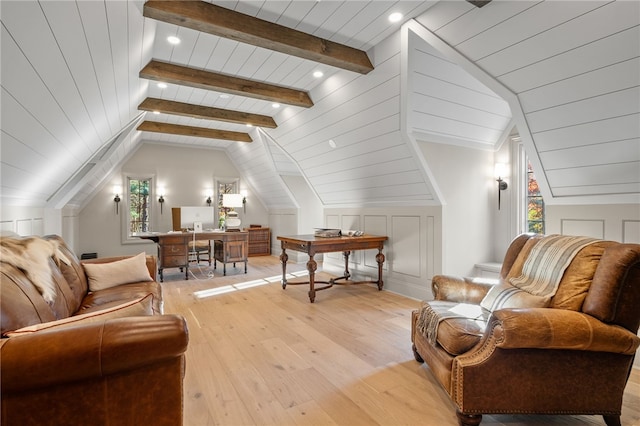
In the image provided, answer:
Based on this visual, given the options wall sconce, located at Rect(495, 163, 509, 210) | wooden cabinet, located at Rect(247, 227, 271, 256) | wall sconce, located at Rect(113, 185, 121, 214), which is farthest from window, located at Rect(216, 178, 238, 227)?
wall sconce, located at Rect(495, 163, 509, 210)

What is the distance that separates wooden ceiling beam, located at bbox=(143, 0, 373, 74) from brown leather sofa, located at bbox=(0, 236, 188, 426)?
199 cm

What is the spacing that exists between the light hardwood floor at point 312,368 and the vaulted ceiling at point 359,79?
1636 millimetres

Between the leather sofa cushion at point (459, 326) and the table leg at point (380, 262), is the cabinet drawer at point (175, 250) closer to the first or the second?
the table leg at point (380, 262)

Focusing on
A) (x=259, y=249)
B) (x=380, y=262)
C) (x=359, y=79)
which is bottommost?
(x=259, y=249)

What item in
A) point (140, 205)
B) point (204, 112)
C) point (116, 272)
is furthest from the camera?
point (140, 205)

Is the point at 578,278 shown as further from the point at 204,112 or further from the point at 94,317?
the point at 204,112

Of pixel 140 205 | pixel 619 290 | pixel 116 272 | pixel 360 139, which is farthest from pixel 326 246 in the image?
pixel 140 205

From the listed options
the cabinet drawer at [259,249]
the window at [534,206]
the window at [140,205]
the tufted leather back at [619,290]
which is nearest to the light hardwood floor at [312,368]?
the tufted leather back at [619,290]

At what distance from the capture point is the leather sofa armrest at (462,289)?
222 cm

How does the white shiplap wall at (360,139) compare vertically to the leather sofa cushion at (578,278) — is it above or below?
above

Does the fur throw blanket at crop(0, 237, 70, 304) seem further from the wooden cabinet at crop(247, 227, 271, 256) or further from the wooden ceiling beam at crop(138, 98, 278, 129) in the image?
the wooden cabinet at crop(247, 227, 271, 256)

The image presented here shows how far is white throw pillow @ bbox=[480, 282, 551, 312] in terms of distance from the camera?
168 centimetres

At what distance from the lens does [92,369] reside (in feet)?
3.26

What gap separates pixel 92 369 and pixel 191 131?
5.70 metres
